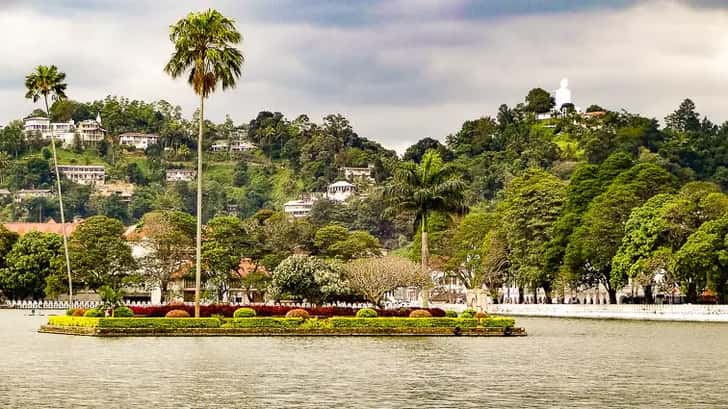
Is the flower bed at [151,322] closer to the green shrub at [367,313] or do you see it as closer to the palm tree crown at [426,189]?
the green shrub at [367,313]

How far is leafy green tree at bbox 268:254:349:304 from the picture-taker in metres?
97.2

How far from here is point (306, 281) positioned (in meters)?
97.4

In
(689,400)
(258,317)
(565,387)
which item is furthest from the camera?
(258,317)

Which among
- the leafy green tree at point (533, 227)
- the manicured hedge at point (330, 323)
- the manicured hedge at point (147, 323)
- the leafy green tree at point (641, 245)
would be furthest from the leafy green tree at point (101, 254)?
the manicured hedge at point (147, 323)

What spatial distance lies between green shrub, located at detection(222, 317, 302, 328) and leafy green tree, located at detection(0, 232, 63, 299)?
251ft

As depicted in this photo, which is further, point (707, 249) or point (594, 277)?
point (594, 277)

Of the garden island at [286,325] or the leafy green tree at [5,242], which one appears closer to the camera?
the garden island at [286,325]

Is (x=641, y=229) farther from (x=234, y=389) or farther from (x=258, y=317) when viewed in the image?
(x=234, y=389)

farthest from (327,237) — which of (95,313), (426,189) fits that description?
(95,313)

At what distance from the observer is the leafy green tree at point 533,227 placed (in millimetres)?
129500

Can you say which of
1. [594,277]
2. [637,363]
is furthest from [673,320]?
[637,363]

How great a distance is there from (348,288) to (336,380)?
171 ft

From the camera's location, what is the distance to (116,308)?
250 feet

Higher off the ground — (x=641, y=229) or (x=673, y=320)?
(x=641, y=229)
